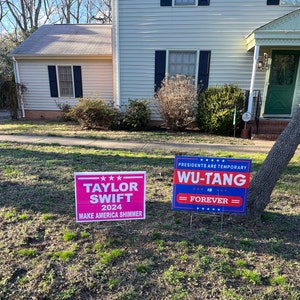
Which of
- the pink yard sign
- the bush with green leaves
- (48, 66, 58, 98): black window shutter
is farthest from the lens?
(48, 66, 58, 98): black window shutter

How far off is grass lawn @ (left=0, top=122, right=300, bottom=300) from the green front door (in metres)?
6.59

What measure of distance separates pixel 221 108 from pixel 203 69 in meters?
1.98

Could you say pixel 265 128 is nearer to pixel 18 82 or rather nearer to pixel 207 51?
pixel 207 51

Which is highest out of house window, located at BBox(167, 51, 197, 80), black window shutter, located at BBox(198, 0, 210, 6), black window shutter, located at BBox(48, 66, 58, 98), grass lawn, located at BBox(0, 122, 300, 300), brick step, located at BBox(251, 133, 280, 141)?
black window shutter, located at BBox(198, 0, 210, 6)

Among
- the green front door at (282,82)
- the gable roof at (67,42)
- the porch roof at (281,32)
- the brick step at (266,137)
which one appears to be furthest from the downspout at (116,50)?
the green front door at (282,82)

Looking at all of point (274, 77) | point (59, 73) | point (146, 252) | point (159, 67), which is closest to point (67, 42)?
point (59, 73)

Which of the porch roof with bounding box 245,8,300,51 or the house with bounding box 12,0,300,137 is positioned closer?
the porch roof with bounding box 245,8,300,51

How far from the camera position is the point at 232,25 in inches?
369

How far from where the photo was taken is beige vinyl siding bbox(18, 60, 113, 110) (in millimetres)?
11977

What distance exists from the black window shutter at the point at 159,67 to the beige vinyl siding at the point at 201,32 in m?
0.18

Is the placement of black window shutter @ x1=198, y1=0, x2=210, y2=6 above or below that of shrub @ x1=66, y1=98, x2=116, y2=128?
above

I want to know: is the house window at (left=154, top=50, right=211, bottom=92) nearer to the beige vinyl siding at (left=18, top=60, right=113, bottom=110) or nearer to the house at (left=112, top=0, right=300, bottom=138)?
the house at (left=112, top=0, right=300, bottom=138)

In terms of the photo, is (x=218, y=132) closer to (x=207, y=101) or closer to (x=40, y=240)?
(x=207, y=101)

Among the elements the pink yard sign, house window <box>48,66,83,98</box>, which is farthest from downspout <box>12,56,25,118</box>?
the pink yard sign
